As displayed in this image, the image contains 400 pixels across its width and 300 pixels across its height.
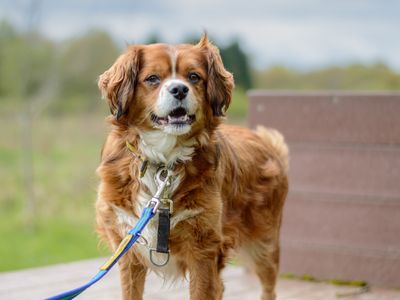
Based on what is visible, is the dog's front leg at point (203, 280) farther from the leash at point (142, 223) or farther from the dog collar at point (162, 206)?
the leash at point (142, 223)

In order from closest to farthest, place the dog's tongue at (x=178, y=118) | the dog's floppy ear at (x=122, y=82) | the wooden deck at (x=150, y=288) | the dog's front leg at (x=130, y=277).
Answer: the dog's tongue at (x=178, y=118), the dog's floppy ear at (x=122, y=82), the dog's front leg at (x=130, y=277), the wooden deck at (x=150, y=288)

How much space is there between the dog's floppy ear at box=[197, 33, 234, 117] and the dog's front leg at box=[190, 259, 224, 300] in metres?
0.77

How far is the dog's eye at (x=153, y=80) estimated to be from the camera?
10.8ft

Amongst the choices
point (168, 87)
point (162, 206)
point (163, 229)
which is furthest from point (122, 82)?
point (163, 229)

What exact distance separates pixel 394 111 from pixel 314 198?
933 mm

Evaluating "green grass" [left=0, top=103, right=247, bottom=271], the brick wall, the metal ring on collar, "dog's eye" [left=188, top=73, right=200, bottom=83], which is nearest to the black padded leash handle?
the metal ring on collar

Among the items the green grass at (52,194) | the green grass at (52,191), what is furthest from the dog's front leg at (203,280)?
the green grass at (52,194)

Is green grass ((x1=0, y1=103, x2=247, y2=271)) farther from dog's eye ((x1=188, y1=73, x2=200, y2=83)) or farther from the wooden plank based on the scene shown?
dog's eye ((x1=188, y1=73, x2=200, y2=83))

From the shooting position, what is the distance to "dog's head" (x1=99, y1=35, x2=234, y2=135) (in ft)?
10.5

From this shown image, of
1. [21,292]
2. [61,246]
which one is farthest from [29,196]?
[21,292]

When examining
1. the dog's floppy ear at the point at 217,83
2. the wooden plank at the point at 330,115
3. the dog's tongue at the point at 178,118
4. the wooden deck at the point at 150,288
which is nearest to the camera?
the dog's tongue at the point at 178,118

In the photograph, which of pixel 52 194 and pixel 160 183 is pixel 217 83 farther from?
pixel 52 194

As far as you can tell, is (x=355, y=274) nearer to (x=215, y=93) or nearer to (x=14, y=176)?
(x=215, y=93)

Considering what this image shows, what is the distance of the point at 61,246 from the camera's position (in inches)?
398
